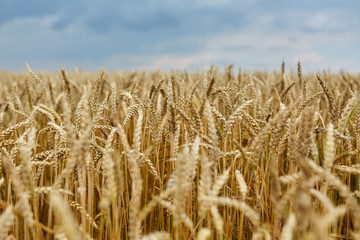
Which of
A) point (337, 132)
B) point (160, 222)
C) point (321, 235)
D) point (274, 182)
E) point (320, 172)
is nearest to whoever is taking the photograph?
point (321, 235)

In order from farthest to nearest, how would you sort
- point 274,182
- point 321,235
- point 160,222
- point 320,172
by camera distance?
point 160,222, point 274,182, point 320,172, point 321,235

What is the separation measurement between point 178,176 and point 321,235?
29 cm

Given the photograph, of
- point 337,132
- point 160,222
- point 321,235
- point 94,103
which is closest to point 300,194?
point 321,235

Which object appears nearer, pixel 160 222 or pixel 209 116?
pixel 209 116

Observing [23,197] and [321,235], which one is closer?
[321,235]

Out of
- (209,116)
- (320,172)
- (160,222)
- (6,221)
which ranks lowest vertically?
(160,222)

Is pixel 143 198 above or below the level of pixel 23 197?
below

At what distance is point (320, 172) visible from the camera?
667 mm

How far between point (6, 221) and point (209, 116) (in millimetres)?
552

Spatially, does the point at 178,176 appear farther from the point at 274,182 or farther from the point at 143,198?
the point at 143,198

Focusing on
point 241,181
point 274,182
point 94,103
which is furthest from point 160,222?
point 274,182

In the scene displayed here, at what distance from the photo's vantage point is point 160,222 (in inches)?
62.2

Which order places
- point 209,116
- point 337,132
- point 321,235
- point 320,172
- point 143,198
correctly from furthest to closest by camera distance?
point 143,198, point 337,132, point 209,116, point 320,172, point 321,235

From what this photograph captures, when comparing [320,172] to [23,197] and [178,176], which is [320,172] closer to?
[178,176]
